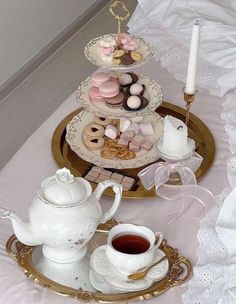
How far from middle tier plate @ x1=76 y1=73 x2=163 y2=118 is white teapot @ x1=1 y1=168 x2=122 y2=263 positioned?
1.09 ft

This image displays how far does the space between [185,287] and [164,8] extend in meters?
1.26

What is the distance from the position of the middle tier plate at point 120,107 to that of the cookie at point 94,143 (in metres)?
0.09

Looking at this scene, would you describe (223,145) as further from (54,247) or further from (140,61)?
(54,247)

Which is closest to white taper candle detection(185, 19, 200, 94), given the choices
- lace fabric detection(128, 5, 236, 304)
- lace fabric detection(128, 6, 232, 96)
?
lace fabric detection(128, 5, 236, 304)

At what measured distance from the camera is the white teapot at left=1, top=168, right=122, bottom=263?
1.20 meters

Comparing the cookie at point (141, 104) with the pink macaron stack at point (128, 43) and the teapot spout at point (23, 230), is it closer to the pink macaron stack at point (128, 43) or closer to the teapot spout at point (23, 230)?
the pink macaron stack at point (128, 43)

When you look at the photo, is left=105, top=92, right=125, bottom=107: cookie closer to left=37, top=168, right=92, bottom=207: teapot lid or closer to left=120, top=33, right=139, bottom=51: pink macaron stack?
left=120, top=33, right=139, bottom=51: pink macaron stack

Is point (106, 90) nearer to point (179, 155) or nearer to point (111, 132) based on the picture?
point (111, 132)

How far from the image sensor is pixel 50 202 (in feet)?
3.93

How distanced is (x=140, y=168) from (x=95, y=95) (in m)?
0.21

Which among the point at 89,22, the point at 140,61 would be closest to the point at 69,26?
the point at 89,22

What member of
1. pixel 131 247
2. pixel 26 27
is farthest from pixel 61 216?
pixel 26 27

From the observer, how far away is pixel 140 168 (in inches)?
61.6

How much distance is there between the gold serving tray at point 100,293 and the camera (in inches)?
47.1
